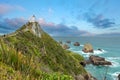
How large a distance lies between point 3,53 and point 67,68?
3774cm

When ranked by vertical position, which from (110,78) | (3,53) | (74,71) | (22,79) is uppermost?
(3,53)

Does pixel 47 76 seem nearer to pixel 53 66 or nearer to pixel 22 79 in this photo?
pixel 22 79

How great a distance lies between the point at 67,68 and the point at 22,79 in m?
39.0

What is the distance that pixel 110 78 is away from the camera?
59500 mm

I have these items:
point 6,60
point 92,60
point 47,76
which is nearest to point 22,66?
point 6,60

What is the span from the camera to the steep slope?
6520mm

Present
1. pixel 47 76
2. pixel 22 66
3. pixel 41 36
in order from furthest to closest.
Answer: pixel 41 36, pixel 47 76, pixel 22 66

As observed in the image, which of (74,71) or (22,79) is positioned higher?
(22,79)

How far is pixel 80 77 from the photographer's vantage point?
4416cm

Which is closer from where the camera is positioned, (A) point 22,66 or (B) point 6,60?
(A) point 22,66

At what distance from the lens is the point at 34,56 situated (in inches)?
591

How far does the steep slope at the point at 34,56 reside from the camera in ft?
21.4

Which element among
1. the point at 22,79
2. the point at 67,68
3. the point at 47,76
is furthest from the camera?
the point at 67,68

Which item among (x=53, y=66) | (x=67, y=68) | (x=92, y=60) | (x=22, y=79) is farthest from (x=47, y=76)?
(x=92, y=60)
